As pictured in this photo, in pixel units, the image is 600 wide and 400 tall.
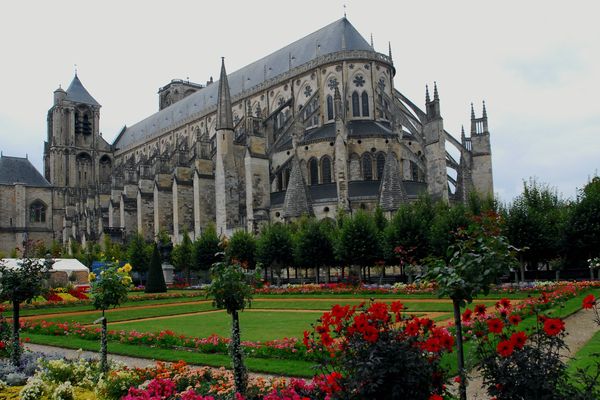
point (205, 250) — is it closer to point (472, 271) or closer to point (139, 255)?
point (139, 255)

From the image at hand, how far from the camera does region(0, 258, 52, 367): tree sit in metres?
11.1

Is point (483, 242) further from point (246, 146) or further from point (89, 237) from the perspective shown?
point (89, 237)

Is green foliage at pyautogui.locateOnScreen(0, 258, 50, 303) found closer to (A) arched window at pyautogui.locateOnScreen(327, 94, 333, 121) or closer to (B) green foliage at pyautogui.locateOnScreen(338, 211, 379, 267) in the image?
(B) green foliage at pyautogui.locateOnScreen(338, 211, 379, 267)

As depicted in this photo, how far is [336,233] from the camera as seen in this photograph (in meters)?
34.6

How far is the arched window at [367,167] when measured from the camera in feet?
142

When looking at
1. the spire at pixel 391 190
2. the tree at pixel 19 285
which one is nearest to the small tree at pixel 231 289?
the tree at pixel 19 285

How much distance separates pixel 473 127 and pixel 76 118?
5937cm

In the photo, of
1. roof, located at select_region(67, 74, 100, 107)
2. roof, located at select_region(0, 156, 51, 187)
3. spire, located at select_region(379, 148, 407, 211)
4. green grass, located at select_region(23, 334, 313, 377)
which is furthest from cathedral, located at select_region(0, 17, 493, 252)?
green grass, located at select_region(23, 334, 313, 377)

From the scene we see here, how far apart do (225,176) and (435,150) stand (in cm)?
1671

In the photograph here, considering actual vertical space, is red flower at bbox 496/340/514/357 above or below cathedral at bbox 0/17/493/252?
below

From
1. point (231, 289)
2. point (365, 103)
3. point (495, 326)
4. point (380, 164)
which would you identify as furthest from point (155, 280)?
point (495, 326)

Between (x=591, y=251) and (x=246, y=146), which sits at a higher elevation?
(x=246, y=146)

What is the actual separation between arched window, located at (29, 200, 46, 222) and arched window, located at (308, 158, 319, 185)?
45.0 meters

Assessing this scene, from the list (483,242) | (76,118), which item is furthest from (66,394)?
(76,118)
